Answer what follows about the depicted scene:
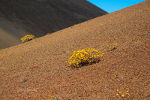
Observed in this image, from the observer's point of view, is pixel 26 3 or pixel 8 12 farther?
pixel 26 3

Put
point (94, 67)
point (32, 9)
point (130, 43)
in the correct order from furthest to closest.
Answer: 1. point (32, 9)
2. point (130, 43)
3. point (94, 67)

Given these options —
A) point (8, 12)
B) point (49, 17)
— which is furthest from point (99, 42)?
point (49, 17)

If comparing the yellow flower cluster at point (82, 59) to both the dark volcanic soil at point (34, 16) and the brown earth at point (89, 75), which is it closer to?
the brown earth at point (89, 75)

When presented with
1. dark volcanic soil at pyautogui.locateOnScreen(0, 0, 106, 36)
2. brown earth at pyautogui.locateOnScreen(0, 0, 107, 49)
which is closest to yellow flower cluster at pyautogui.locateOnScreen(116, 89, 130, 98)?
brown earth at pyautogui.locateOnScreen(0, 0, 107, 49)

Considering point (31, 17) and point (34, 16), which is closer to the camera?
point (31, 17)

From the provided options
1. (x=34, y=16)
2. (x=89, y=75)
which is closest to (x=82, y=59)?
(x=89, y=75)

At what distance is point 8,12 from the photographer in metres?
25.4

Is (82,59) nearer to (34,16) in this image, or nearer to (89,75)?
(89,75)

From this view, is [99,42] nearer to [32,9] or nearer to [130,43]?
[130,43]

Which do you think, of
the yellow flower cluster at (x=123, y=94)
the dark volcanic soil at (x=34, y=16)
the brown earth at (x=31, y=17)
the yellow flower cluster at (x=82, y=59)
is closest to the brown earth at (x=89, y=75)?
the yellow flower cluster at (x=123, y=94)

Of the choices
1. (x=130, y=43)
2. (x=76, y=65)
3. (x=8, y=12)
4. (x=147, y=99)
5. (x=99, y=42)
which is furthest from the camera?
(x=8, y=12)

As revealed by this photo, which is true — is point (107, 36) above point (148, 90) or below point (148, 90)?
above

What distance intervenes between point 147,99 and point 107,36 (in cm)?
471

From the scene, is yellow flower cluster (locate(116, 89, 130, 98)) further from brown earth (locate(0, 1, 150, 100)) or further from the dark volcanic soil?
the dark volcanic soil
